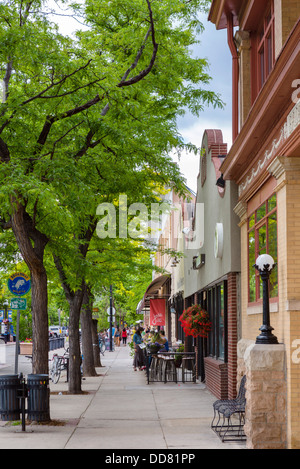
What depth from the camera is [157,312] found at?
39156mm

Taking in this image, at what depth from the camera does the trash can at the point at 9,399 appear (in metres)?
11.8

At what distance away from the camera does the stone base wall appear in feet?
32.3

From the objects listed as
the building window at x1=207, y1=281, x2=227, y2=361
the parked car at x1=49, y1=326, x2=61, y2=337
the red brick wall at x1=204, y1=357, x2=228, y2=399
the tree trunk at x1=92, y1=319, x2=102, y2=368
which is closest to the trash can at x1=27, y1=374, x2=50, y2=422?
the red brick wall at x1=204, y1=357, x2=228, y2=399

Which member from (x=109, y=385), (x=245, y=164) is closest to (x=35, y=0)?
(x=245, y=164)

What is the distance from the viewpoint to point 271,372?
9898 mm

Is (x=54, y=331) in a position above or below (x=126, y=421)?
below

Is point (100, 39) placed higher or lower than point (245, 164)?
higher

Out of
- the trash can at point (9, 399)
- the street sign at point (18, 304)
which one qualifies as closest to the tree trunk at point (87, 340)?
the street sign at point (18, 304)

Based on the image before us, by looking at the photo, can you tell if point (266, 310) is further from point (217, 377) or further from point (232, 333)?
point (217, 377)

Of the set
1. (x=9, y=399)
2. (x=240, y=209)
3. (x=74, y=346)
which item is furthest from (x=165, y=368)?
(x=9, y=399)

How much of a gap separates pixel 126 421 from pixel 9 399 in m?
2.55

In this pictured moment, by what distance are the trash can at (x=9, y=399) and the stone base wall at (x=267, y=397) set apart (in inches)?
165

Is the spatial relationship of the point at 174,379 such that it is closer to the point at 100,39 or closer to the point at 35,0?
the point at 100,39

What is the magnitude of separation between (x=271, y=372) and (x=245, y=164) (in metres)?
4.94
